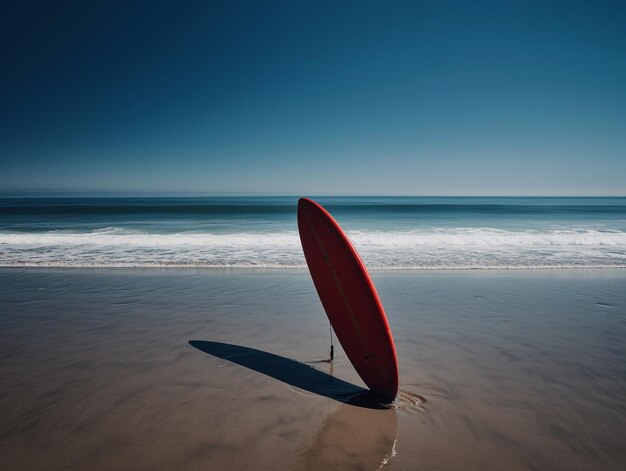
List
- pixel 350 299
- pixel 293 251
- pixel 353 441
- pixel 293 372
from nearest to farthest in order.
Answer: pixel 353 441 < pixel 350 299 < pixel 293 372 < pixel 293 251

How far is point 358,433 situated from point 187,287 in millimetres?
5242

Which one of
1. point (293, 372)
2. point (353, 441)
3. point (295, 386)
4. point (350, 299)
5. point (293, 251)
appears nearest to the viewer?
point (353, 441)

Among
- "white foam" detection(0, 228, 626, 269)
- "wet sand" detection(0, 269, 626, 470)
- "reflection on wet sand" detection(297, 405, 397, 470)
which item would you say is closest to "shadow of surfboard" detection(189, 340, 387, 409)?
"wet sand" detection(0, 269, 626, 470)

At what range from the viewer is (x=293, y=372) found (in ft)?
11.6

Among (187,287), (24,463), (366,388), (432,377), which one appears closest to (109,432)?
(24,463)

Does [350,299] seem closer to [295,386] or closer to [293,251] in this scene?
[295,386]

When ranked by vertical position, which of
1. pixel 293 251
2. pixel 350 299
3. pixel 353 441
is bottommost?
pixel 353 441

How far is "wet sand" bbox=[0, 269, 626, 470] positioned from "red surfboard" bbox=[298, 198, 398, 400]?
0.30 m

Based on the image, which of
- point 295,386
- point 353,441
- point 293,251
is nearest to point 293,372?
point 295,386

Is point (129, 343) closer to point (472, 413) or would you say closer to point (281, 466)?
point (281, 466)

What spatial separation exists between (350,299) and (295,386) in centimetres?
105

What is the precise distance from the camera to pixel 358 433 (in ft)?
8.43

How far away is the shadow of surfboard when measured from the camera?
3047 millimetres

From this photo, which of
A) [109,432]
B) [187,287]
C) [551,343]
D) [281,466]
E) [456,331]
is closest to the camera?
[281,466]
